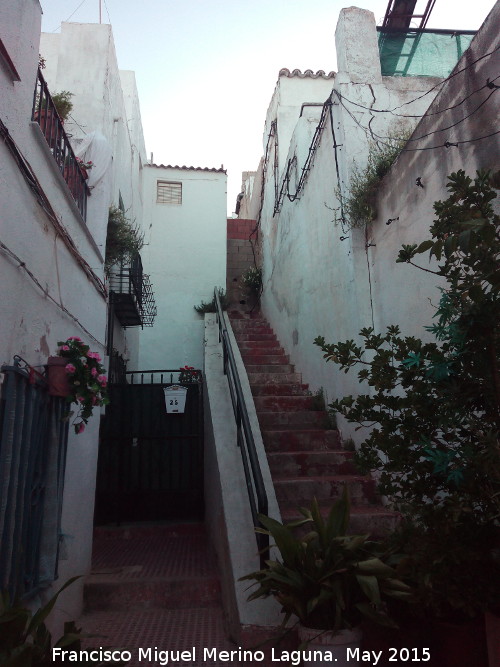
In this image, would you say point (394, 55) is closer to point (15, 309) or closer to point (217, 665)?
point (15, 309)

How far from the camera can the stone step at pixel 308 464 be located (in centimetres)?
471

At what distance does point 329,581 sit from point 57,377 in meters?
2.08

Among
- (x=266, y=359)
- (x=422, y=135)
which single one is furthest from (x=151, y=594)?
(x=422, y=135)

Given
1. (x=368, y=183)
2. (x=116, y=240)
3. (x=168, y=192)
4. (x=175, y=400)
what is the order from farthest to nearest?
(x=168, y=192) → (x=175, y=400) → (x=116, y=240) → (x=368, y=183)

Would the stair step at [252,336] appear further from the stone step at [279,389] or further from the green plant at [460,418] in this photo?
the green plant at [460,418]

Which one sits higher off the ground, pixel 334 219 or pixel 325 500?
pixel 334 219

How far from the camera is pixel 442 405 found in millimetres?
2438

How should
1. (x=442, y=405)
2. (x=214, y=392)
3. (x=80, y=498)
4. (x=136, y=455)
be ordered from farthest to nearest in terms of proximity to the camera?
(x=136, y=455) → (x=214, y=392) → (x=80, y=498) → (x=442, y=405)

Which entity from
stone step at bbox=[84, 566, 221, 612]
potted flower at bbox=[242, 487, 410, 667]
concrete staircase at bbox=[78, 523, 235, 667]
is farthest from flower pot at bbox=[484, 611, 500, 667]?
stone step at bbox=[84, 566, 221, 612]

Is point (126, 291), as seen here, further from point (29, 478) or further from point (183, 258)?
point (29, 478)

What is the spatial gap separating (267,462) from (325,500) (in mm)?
618

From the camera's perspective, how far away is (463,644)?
228cm

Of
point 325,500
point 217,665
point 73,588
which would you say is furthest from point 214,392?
point 217,665

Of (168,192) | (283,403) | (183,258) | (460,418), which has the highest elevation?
(168,192)
